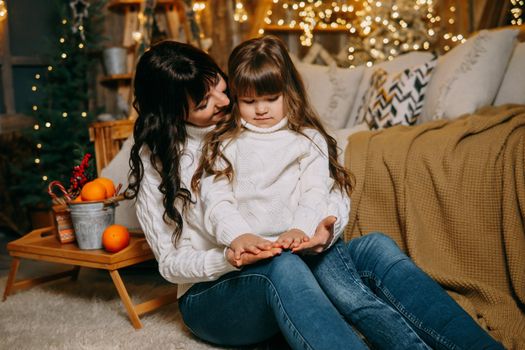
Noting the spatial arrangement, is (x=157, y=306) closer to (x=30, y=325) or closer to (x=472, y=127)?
(x=30, y=325)

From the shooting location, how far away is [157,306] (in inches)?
74.7

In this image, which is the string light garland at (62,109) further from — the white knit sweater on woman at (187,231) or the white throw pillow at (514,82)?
the white throw pillow at (514,82)

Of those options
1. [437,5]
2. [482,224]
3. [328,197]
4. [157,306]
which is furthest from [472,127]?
[437,5]

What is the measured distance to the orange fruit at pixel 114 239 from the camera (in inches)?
75.0

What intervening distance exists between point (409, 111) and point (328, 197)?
1.38 metres

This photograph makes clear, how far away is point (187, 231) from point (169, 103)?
35 cm

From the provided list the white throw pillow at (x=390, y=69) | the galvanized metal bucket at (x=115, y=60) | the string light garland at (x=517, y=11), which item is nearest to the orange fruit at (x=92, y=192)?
the white throw pillow at (x=390, y=69)

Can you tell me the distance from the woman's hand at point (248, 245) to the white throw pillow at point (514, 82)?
1.74m

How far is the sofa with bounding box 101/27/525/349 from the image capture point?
1.71m

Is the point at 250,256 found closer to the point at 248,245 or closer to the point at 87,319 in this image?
the point at 248,245

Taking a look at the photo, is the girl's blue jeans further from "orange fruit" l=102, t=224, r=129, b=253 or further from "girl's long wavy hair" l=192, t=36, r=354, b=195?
"orange fruit" l=102, t=224, r=129, b=253

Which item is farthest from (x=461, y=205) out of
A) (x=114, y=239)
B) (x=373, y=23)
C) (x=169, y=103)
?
(x=373, y=23)

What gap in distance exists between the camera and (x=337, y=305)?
4.59ft

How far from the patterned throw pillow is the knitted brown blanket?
612 mm
